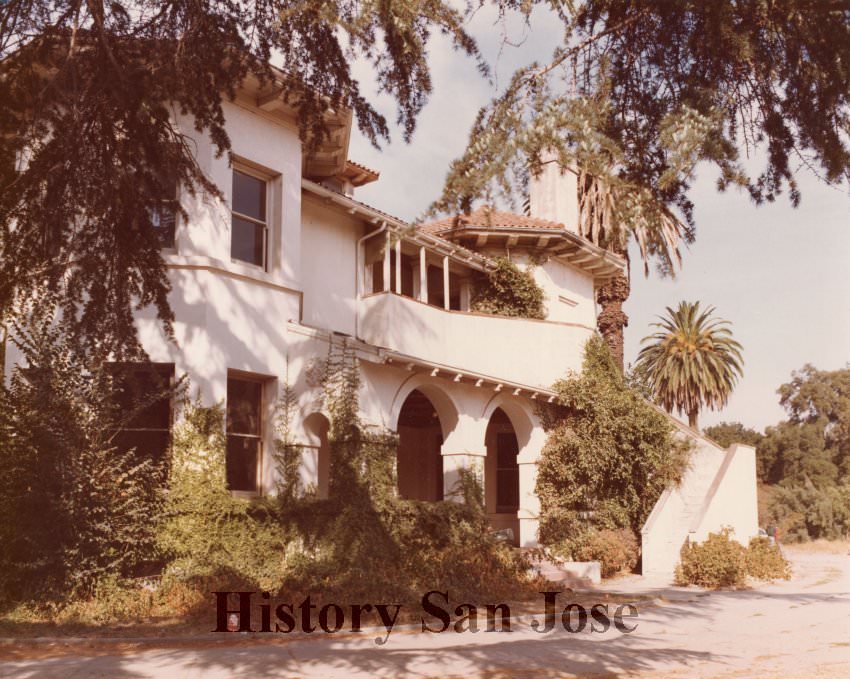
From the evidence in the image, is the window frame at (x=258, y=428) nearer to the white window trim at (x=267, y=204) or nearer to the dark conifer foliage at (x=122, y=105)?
the white window trim at (x=267, y=204)

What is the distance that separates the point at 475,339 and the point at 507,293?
2.94 metres

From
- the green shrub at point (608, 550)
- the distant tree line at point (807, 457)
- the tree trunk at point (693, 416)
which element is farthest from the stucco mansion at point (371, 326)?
the tree trunk at point (693, 416)

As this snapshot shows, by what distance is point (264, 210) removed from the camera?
51.7 ft

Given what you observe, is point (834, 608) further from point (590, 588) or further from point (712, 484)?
point (712, 484)

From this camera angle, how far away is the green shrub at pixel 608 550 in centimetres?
1872

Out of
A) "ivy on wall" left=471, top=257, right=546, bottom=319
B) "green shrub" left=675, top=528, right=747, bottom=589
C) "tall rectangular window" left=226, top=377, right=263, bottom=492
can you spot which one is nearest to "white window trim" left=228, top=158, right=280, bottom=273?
"tall rectangular window" left=226, top=377, right=263, bottom=492

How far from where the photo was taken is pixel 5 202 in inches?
297

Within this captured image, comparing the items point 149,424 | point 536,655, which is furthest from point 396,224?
point 536,655

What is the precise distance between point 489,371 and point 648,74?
1176 centimetres

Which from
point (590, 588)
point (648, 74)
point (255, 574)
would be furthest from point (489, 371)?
point (648, 74)

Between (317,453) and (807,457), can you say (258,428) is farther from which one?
(807,457)

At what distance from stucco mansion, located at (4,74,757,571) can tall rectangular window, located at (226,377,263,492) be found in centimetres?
2

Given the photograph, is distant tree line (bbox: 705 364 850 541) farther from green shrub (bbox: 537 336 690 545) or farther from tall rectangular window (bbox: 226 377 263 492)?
tall rectangular window (bbox: 226 377 263 492)

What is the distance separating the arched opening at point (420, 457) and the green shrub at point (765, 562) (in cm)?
743
